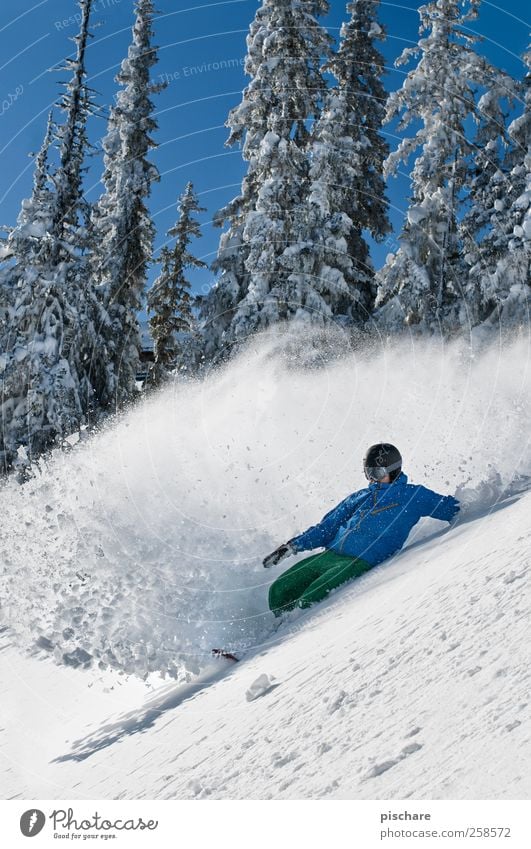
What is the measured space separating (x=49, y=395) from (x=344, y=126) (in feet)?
46.5

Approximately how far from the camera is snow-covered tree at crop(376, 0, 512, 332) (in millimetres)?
17766

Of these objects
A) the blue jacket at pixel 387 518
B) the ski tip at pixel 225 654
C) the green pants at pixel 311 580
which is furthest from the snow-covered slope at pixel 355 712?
the blue jacket at pixel 387 518

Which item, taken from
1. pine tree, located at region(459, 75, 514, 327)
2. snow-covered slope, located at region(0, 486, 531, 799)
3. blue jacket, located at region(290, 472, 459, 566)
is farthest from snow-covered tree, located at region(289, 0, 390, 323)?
snow-covered slope, located at region(0, 486, 531, 799)

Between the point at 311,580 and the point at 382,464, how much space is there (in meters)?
1.32

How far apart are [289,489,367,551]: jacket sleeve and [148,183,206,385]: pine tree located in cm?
2439

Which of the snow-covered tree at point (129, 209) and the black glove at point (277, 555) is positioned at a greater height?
the snow-covered tree at point (129, 209)

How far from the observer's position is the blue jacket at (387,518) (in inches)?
226

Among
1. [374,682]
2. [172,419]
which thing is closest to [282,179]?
[172,419]

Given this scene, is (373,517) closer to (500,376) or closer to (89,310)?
(500,376)

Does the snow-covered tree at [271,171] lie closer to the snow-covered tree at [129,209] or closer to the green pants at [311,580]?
the snow-covered tree at [129,209]

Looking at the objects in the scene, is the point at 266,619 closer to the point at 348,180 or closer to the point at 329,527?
the point at 329,527

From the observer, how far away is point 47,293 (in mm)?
16828

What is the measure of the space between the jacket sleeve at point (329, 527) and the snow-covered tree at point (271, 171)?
1371cm

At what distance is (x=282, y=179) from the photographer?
1983cm
